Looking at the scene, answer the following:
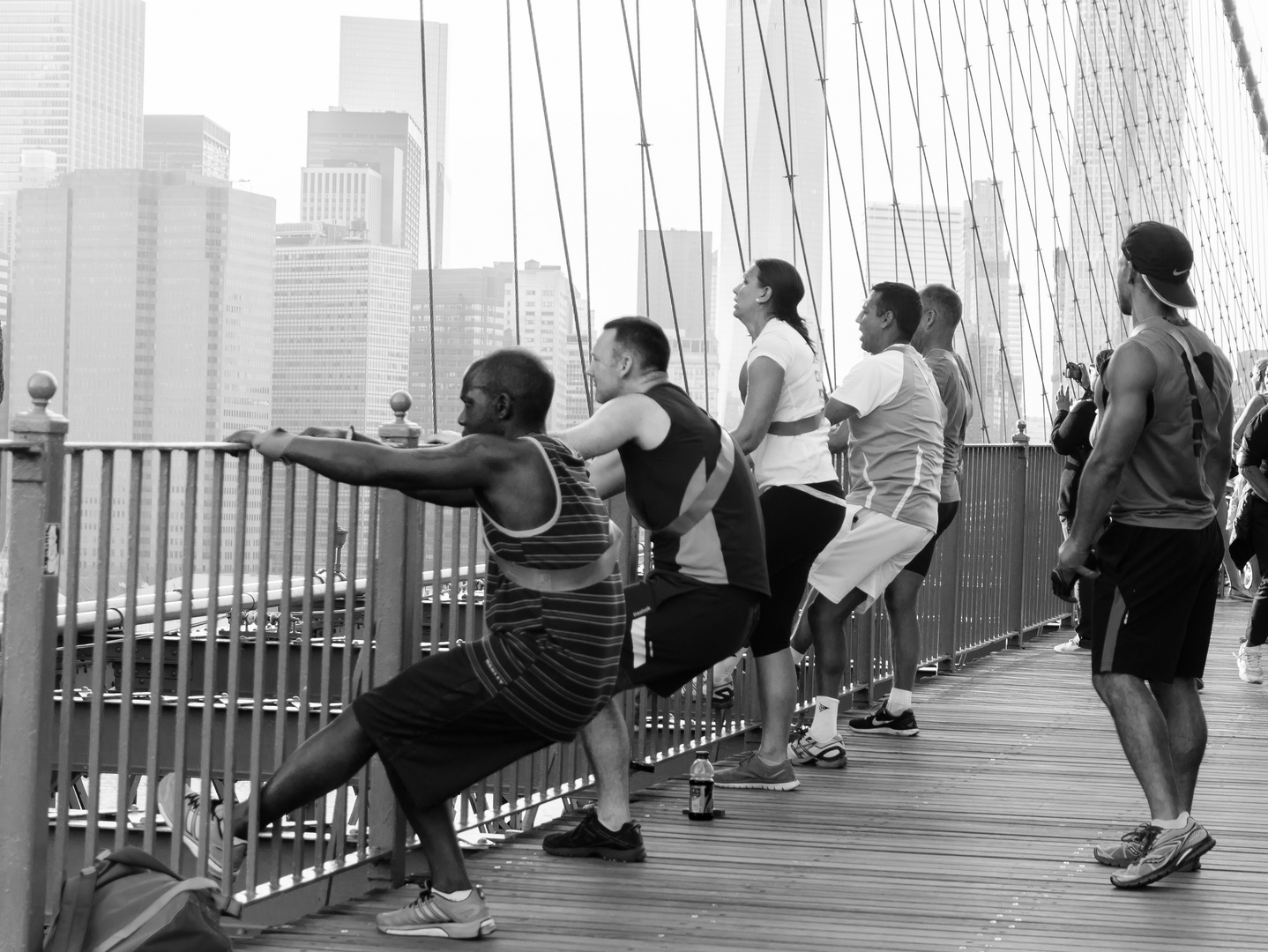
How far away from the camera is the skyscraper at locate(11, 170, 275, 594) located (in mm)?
14094

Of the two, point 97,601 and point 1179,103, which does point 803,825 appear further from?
point 1179,103

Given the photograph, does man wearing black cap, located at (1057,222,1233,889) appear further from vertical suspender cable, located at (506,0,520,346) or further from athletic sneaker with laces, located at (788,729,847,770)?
vertical suspender cable, located at (506,0,520,346)

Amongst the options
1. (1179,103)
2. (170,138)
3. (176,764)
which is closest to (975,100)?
(170,138)

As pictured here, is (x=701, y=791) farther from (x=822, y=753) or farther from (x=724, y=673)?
(x=822, y=753)

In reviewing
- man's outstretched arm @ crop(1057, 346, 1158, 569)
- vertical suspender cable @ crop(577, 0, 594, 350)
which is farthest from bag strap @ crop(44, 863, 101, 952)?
vertical suspender cable @ crop(577, 0, 594, 350)

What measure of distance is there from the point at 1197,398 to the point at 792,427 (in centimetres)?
131

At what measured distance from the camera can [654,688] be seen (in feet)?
13.3

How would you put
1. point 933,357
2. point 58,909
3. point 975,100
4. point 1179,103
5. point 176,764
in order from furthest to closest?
point 1179,103, point 975,100, point 933,357, point 176,764, point 58,909

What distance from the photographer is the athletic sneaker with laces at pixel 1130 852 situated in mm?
4055

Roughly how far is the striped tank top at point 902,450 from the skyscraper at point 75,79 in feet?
39.4

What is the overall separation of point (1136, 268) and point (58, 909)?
279cm

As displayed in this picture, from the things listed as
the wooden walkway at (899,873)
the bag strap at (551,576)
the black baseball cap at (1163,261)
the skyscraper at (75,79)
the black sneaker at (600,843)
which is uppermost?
the skyscraper at (75,79)

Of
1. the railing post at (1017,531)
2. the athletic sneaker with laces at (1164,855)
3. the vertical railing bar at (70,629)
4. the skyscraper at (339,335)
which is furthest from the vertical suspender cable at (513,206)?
the vertical railing bar at (70,629)

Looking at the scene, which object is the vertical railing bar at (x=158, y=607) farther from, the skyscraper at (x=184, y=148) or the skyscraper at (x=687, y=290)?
the skyscraper at (x=184, y=148)
